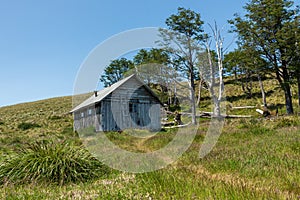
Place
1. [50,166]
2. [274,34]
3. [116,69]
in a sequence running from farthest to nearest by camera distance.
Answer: [116,69]
[274,34]
[50,166]

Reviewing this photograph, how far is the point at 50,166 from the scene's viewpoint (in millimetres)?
5926

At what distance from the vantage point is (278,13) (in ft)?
87.7

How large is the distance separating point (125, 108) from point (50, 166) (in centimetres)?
2346

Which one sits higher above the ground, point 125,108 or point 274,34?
point 274,34

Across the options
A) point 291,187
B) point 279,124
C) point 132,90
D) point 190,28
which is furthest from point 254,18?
point 291,187

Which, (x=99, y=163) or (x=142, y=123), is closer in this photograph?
(x=99, y=163)

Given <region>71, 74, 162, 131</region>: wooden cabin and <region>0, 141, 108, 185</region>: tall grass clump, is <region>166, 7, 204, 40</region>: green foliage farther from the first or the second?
<region>0, 141, 108, 185</region>: tall grass clump

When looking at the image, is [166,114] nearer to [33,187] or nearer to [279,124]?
[279,124]

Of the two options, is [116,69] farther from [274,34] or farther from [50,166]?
[50,166]

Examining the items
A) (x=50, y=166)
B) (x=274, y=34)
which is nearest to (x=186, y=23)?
(x=274, y=34)

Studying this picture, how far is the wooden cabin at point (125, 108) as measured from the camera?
92.2 feet

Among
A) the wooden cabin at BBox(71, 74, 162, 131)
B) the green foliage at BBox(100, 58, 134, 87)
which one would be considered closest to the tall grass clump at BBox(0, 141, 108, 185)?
the wooden cabin at BBox(71, 74, 162, 131)

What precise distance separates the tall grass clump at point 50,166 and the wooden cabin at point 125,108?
20.3 metres

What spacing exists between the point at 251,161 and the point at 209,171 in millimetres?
1157
